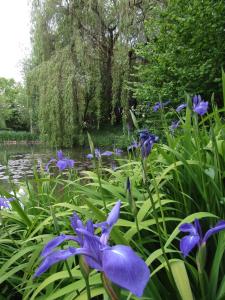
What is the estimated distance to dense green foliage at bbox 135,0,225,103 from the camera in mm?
6293

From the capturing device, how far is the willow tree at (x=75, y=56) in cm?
1138

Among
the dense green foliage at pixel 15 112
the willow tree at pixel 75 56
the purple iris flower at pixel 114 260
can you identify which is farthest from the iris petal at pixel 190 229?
the dense green foliage at pixel 15 112

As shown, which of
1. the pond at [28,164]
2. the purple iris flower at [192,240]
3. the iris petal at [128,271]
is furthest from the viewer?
the pond at [28,164]

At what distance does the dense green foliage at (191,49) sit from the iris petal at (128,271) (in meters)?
5.88

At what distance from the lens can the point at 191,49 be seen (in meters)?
6.50

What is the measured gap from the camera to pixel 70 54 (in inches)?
461

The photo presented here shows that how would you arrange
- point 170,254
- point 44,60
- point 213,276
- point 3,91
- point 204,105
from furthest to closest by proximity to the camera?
point 3,91 < point 44,60 < point 204,105 < point 170,254 < point 213,276

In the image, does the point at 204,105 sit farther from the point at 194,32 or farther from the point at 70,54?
the point at 70,54

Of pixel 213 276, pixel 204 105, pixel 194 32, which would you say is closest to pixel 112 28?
pixel 194 32

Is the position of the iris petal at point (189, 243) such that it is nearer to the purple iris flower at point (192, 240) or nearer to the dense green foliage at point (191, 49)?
the purple iris flower at point (192, 240)

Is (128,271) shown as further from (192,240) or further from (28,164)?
(28,164)

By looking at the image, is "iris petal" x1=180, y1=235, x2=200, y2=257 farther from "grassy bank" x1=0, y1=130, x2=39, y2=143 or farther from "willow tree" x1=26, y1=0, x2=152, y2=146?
"grassy bank" x1=0, y1=130, x2=39, y2=143

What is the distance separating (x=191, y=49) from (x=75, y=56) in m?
6.25

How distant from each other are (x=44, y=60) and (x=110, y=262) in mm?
13034
